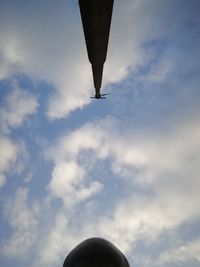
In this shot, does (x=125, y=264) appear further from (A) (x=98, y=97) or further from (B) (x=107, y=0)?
(A) (x=98, y=97)

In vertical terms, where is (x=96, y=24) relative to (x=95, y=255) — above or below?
above

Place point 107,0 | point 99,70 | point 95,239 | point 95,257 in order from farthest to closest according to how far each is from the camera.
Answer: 1. point 99,70
2. point 95,239
3. point 95,257
4. point 107,0

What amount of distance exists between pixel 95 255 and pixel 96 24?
5.05 m

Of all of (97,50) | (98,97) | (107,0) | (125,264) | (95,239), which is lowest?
(125,264)

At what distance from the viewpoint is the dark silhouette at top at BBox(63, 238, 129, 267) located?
672 centimetres

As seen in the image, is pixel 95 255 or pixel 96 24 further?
pixel 95 255

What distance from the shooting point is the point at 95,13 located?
18.8ft

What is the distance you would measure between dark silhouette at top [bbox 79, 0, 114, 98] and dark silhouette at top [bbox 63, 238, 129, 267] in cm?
458

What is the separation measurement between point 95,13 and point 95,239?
5276mm

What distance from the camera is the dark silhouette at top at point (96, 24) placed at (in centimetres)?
559

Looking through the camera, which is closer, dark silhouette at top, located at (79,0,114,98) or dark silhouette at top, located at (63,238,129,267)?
dark silhouette at top, located at (79,0,114,98)

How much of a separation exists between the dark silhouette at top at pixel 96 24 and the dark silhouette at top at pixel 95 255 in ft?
15.0

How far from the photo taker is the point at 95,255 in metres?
6.90

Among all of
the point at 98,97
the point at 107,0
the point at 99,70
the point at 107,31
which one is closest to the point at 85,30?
the point at 107,31
